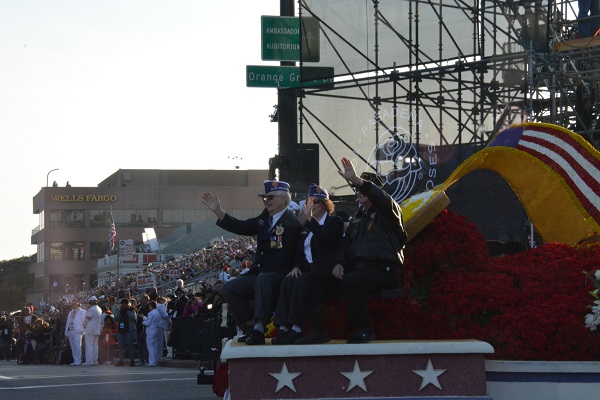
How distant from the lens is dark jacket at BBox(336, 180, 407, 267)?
29.6 feet

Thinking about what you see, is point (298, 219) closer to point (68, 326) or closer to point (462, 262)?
point (462, 262)

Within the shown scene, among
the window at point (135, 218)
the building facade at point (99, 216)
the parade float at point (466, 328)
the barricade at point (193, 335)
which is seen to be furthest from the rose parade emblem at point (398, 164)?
the window at point (135, 218)

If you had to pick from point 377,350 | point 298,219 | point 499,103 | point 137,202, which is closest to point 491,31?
point 499,103

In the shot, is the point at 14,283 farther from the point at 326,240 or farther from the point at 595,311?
the point at 595,311

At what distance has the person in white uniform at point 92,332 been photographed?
29109 mm

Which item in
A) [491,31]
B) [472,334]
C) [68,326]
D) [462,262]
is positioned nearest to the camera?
[472,334]

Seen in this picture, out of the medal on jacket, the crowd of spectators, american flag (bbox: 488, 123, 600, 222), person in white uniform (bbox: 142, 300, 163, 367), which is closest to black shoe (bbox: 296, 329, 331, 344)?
the medal on jacket

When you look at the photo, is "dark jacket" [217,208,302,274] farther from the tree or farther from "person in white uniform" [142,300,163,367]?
the tree

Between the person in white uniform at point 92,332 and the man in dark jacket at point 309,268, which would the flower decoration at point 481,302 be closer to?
the man in dark jacket at point 309,268

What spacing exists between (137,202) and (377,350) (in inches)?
4334

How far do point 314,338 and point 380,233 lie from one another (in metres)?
0.96

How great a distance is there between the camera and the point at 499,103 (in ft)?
80.4

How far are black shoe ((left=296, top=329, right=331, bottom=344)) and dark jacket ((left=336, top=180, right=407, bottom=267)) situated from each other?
0.63 m

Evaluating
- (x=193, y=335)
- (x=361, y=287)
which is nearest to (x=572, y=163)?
(x=361, y=287)
